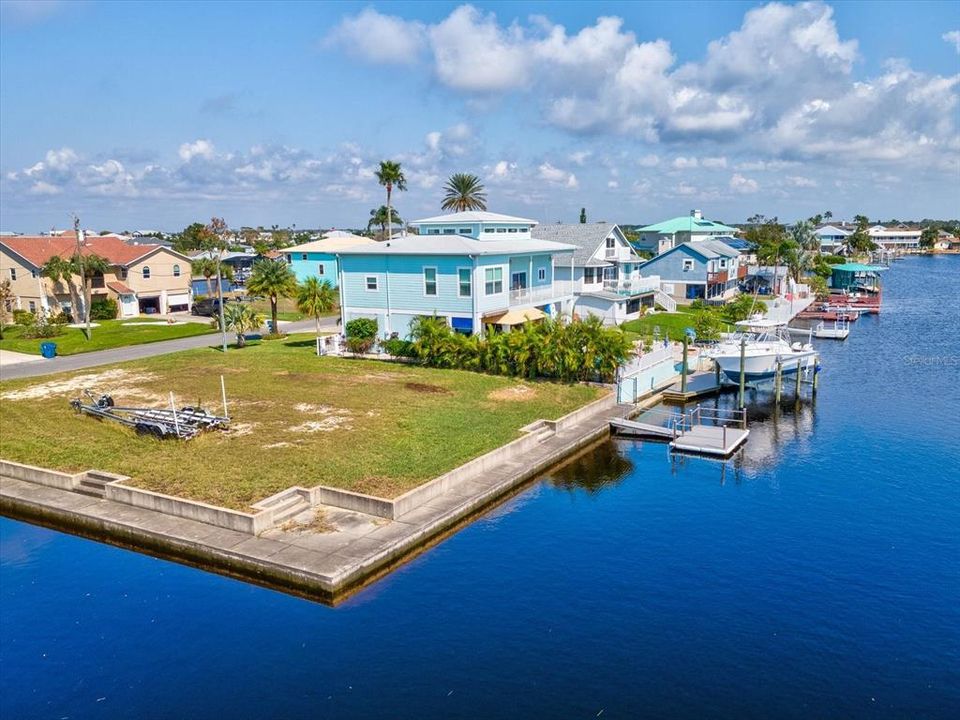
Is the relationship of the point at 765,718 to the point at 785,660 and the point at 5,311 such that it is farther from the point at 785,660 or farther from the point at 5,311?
the point at 5,311

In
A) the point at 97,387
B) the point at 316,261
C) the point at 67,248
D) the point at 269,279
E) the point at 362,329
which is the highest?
the point at 67,248

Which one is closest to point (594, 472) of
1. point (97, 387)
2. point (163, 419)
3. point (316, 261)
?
point (163, 419)

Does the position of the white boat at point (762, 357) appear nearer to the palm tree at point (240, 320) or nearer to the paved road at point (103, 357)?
the palm tree at point (240, 320)

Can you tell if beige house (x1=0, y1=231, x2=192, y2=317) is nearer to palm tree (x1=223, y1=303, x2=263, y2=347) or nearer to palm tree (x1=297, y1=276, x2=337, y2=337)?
palm tree (x1=223, y1=303, x2=263, y2=347)

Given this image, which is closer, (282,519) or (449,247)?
(282,519)

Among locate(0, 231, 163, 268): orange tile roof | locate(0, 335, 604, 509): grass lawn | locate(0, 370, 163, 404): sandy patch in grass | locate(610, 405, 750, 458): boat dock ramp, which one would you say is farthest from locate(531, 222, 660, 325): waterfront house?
locate(0, 231, 163, 268): orange tile roof

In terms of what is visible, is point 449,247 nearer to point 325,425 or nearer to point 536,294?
point 536,294
